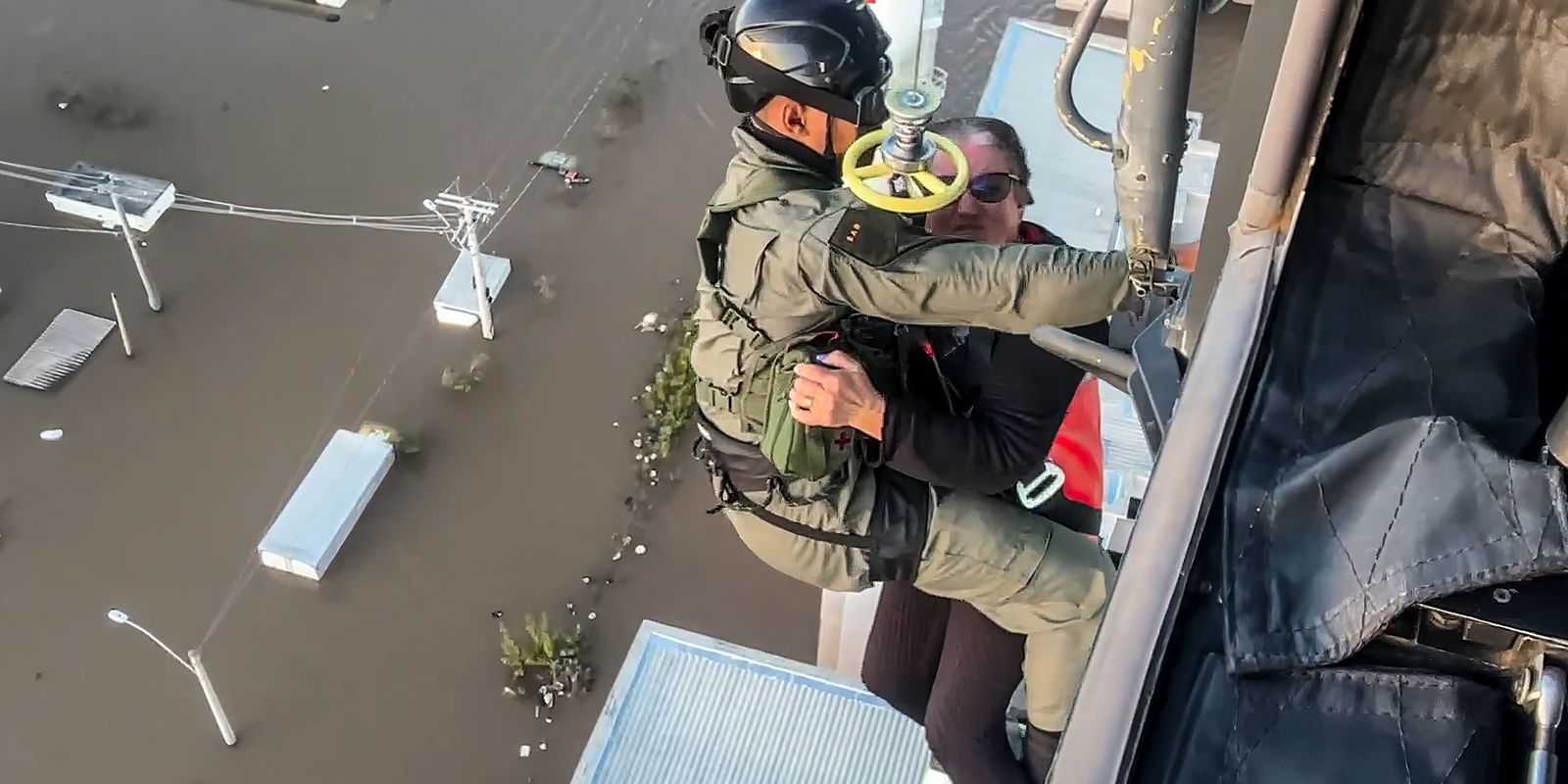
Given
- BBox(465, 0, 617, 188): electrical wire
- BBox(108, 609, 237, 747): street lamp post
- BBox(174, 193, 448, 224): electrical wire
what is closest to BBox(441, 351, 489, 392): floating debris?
BBox(174, 193, 448, 224): electrical wire

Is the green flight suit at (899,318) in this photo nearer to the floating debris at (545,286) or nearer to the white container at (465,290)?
the white container at (465,290)

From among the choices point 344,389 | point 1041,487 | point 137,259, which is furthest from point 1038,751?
point 137,259

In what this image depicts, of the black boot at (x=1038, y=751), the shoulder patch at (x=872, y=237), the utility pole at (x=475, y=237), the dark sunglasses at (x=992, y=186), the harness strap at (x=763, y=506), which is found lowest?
the utility pole at (x=475, y=237)

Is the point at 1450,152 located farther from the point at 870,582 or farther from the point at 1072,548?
the point at 870,582

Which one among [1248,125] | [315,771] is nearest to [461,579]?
[315,771]

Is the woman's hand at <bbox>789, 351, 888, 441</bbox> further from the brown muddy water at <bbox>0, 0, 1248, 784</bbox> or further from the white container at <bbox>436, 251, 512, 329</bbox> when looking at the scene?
the white container at <bbox>436, 251, 512, 329</bbox>

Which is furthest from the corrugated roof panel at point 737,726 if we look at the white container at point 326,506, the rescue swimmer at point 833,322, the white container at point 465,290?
the white container at point 465,290
